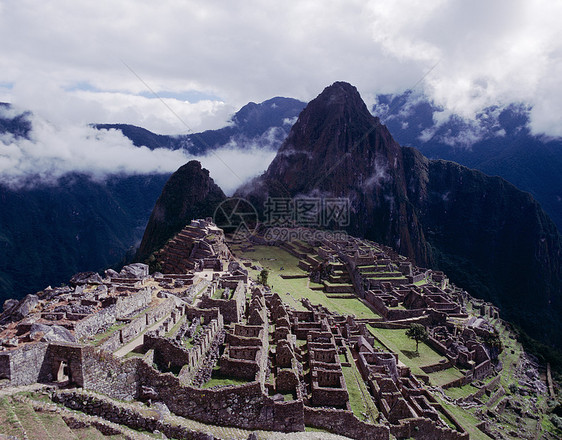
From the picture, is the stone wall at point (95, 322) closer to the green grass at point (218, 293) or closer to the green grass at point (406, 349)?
the green grass at point (218, 293)

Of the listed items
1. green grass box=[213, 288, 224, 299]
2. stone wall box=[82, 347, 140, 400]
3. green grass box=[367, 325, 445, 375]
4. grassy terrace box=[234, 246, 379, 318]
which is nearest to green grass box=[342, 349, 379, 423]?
green grass box=[213, 288, 224, 299]

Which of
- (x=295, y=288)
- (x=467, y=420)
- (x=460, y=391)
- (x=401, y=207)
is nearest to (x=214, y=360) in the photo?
(x=467, y=420)

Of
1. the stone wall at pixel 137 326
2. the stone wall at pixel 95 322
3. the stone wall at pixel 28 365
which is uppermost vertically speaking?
the stone wall at pixel 28 365

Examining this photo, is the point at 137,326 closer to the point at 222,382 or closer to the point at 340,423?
the point at 222,382

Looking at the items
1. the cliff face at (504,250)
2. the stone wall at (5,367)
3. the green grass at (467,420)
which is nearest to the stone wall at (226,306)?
the stone wall at (5,367)

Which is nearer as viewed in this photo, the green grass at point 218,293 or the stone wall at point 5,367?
the stone wall at point 5,367

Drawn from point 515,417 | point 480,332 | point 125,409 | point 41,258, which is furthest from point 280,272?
point 41,258

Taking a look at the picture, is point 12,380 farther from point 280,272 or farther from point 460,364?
point 280,272
